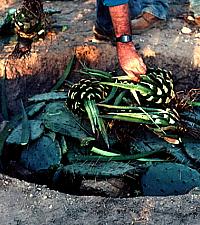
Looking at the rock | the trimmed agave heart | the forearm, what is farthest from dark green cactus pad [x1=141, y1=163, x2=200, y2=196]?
the rock

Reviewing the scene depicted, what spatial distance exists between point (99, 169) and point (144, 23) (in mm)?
1651

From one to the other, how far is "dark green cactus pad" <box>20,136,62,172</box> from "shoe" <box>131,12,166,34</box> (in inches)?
54.4

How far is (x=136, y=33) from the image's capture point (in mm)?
4340

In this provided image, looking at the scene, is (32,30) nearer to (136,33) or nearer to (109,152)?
(136,33)

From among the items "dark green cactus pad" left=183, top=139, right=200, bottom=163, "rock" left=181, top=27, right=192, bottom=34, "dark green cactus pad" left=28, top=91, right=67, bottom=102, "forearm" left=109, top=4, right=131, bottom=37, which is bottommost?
"dark green cactus pad" left=183, top=139, right=200, bottom=163

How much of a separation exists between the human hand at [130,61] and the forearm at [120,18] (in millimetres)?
82

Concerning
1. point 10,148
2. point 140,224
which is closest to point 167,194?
point 140,224

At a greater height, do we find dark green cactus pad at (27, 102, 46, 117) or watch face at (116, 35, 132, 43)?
watch face at (116, 35, 132, 43)

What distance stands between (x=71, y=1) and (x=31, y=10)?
3.35 feet

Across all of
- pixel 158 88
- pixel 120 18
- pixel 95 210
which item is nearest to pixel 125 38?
pixel 120 18

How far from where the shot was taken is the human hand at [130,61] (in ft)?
10.7

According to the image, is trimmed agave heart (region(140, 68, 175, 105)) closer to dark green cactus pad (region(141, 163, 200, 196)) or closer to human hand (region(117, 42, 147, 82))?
human hand (region(117, 42, 147, 82))

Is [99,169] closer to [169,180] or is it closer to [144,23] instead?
[169,180]

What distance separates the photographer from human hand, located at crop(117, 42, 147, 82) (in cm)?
326
